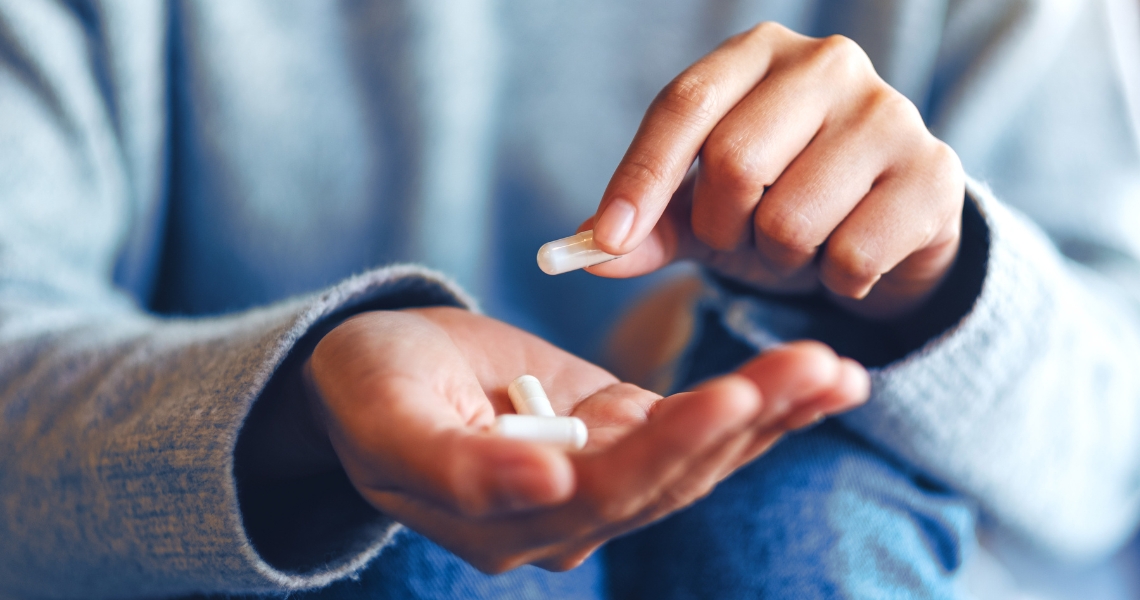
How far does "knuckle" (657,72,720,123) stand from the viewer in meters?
0.54

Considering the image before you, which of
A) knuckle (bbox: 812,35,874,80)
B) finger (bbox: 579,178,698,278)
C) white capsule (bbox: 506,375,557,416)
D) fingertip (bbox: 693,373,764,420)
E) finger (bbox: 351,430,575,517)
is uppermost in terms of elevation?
A: knuckle (bbox: 812,35,874,80)

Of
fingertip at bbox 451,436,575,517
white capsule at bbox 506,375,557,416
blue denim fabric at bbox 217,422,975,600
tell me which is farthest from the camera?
blue denim fabric at bbox 217,422,975,600

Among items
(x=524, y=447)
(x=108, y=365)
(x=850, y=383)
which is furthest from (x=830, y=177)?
(x=108, y=365)

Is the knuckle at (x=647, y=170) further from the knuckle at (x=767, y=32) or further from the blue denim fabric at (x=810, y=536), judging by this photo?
the blue denim fabric at (x=810, y=536)

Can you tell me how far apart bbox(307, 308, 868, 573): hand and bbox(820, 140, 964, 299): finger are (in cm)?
21

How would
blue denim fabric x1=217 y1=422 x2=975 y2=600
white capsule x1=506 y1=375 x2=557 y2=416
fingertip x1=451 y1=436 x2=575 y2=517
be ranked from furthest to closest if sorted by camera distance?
blue denim fabric x1=217 y1=422 x2=975 y2=600
white capsule x1=506 y1=375 x2=557 y2=416
fingertip x1=451 y1=436 x2=575 y2=517

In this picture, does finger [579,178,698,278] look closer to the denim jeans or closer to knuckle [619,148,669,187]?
knuckle [619,148,669,187]

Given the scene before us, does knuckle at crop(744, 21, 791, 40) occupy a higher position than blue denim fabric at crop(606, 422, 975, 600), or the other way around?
knuckle at crop(744, 21, 791, 40)

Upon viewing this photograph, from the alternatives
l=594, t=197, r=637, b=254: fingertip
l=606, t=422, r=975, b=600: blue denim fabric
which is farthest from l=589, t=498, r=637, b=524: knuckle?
l=606, t=422, r=975, b=600: blue denim fabric

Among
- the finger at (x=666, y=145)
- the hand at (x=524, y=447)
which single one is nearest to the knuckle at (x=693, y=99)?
the finger at (x=666, y=145)

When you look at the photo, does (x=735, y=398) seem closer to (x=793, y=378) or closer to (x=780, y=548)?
(x=793, y=378)

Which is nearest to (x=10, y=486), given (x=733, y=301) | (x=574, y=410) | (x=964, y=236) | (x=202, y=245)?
(x=202, y=245)

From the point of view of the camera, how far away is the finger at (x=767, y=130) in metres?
0.54

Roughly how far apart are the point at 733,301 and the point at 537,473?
504 millimetres
